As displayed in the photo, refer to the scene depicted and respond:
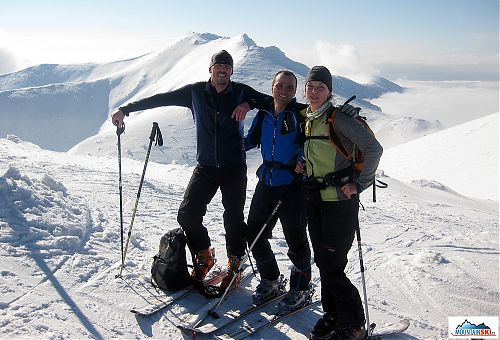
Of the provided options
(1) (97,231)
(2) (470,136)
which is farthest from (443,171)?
(1) (97,231)

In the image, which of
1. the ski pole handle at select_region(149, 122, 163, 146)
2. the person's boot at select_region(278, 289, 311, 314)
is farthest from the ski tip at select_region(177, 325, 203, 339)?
the ski pole handle at select_region(149, 122, 163, 146)

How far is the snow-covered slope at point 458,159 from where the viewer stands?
40.3 m

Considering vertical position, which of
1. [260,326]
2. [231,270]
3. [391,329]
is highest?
[231,270]

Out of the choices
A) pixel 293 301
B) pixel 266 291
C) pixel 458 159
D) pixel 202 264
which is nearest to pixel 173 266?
pixel 202 264

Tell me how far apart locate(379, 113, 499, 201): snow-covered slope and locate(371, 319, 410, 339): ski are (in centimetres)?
3252

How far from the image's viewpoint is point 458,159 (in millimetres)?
52375

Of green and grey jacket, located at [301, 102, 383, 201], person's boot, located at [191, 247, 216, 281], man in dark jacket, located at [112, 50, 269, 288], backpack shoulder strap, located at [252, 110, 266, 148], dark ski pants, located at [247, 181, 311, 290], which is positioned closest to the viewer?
green and grey jacket, located at [301, 102, 383, 201]

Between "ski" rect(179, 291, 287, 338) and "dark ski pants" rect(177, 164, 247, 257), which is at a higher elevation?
"dark ski pants" rect(177, 164, 247, 257)

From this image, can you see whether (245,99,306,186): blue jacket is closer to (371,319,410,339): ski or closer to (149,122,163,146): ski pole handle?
(149,122,163,146): ski pole handle

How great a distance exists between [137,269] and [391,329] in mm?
3997

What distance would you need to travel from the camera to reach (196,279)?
6.47 m

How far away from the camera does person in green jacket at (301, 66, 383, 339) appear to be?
4.72 metres

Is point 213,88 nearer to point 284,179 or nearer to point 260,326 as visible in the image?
point 284,179

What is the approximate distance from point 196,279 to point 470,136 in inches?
2499
